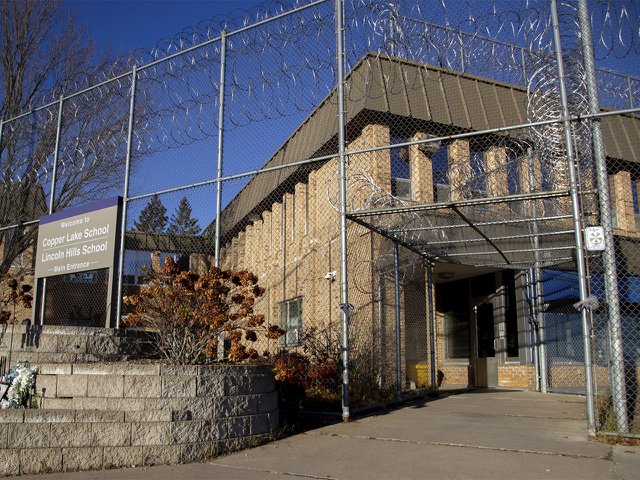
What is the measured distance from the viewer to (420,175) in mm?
12891

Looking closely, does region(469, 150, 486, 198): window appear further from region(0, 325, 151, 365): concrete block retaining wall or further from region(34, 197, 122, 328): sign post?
region(0, 325, 151, 365): concrete block retaining wall

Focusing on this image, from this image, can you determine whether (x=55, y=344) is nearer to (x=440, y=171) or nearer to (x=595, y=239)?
(x=595, y=239)

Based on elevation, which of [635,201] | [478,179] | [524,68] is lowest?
[478,179]

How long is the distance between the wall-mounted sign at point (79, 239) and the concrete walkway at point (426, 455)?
402 cm

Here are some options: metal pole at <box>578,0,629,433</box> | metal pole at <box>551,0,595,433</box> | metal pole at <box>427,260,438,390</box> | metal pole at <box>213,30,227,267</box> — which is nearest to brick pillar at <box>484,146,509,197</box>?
metal pole at <box>427,260,438,390</box>

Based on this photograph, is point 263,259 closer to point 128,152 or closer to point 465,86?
point 465,86

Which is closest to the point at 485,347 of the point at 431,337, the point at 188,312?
the point at 431,337

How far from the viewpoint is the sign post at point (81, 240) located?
29.6 ft

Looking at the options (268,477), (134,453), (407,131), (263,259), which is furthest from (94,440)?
(263,259)

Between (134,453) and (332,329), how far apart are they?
675 centimetres

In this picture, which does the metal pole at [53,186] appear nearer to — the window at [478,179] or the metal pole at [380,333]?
the metal pole at [380,333]

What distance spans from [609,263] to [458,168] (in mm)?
4163

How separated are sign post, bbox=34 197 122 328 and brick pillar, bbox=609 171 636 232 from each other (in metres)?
10.8

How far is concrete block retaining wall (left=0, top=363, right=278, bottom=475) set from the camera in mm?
5629
